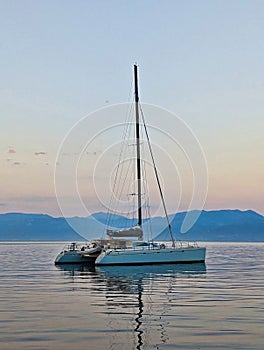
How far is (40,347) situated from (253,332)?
25.9 ft

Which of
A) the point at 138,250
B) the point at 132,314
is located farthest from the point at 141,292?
the point at 138,250

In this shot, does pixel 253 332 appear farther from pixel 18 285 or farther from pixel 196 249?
pixel 196 249

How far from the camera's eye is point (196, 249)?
224 feet

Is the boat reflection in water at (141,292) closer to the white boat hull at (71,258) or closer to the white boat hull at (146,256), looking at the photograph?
the white boat hull at (146,256)

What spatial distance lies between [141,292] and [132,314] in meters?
10.3

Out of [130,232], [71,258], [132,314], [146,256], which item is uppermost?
[130,232]

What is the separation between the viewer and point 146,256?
63.3 metres

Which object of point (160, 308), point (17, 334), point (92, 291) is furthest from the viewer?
point (92, 291)

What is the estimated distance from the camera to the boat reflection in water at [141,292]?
2390 cm

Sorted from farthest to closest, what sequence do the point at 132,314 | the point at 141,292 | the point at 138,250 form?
the point at 138,250 < the point at 141,292 < the point at 132,314

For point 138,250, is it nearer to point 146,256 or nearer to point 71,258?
point 146,256

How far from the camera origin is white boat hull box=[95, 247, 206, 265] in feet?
204

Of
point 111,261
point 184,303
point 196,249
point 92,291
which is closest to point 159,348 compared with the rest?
point 184,303

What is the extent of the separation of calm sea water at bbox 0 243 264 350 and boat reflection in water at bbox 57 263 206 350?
39mm
